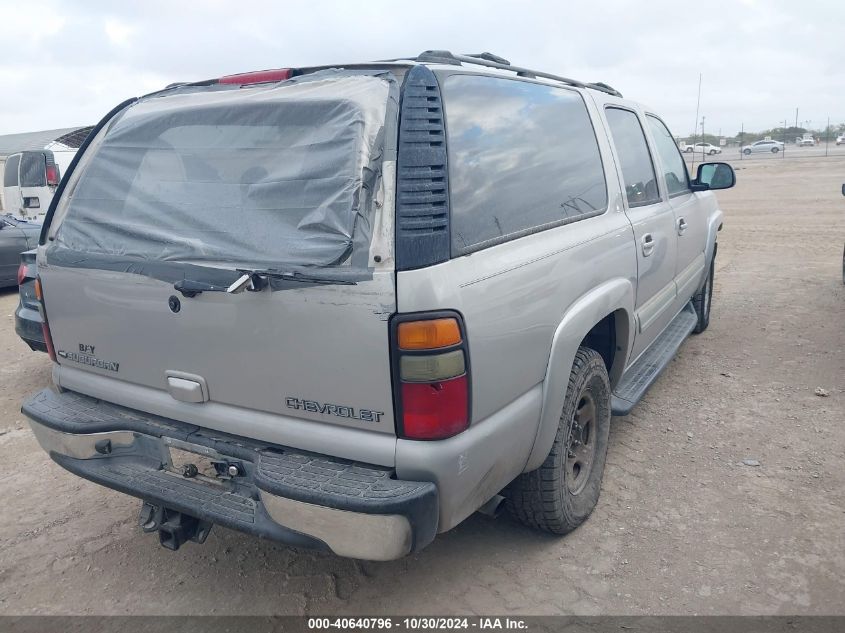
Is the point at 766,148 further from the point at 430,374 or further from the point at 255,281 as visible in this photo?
the point at 255,281

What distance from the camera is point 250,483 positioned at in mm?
2400

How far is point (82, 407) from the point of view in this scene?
9.35ft

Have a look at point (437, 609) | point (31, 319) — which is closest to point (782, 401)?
point (437, 609)

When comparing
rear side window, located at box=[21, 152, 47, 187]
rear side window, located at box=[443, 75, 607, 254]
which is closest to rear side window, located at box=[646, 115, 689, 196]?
rear side window, located at box=[443, 75, 607, 254]

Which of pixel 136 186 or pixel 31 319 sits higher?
pixel 136 186

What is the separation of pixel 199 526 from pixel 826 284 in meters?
7.74

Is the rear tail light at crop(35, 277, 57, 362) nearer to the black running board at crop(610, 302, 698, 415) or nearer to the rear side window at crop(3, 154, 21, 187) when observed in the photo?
the black running board at crop(610, 302, 698, 415)

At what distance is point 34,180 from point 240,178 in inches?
571

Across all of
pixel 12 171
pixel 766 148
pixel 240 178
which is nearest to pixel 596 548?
pixel 240 178

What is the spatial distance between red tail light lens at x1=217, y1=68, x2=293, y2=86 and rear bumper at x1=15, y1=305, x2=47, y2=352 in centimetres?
316

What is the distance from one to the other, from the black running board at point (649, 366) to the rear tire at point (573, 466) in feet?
0.95

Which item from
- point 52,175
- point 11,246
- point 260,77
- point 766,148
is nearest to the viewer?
point 260,77

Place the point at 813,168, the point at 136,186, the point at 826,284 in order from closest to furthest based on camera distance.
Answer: the point at 136,186 → the point at 826,284 → the point at 813,168

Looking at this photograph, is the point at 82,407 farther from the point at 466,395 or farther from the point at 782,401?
the point at 782,401
